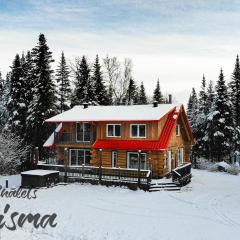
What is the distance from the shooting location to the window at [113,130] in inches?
1446

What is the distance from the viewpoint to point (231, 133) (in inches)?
2101

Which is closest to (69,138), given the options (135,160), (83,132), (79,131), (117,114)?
(79,131)

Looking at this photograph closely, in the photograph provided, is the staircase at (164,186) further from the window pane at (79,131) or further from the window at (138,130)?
the window pane at (79,131)

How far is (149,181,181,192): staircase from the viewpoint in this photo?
3058 cm

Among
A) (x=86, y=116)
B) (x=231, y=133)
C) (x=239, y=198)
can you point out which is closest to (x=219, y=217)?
(x=239, y=198)

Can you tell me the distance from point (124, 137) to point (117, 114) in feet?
8.57

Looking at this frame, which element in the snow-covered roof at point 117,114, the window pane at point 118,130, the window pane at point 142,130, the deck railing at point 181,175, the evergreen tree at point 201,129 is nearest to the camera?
the deck railing at point 181,175

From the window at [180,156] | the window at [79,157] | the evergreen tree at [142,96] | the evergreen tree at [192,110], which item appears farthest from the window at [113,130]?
the evergreen tree at [142,96]

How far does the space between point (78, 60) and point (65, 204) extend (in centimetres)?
4355

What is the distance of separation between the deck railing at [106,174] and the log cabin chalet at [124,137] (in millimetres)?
1084

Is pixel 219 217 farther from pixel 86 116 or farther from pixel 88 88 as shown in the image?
pixel 88 88

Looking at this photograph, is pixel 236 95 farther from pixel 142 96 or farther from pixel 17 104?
pixel 17 104

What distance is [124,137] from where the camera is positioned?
36250 millimetres

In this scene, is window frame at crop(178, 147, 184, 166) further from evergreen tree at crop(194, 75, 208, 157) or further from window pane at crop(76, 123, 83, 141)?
evergreen tree at crop(194, 75, 208, 157)
